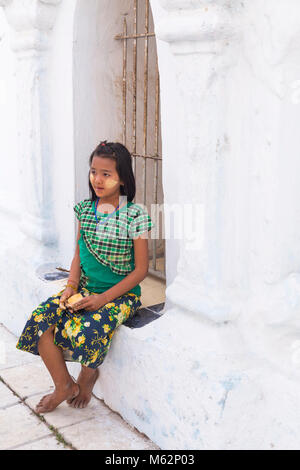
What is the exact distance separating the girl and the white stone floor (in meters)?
0.09

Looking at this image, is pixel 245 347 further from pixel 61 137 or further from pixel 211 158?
pixel 61 137

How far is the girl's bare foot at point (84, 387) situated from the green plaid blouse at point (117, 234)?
573 millimetres

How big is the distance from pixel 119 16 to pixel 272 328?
2.30 m

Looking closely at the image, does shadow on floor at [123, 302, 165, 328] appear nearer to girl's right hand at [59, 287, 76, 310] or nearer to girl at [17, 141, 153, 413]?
girl at [17, 141, 153, 413]

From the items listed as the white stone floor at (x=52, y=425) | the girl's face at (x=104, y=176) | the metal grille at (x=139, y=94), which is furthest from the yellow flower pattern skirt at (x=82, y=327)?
the metal grille at (x=139, y=94)

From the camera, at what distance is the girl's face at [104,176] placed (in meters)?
2.70

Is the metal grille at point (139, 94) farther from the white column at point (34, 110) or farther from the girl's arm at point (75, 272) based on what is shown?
the girl's arm at point (75, 272)

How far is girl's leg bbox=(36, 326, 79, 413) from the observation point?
2779 millimetres

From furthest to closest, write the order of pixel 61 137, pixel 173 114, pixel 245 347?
pixel 61 137 → pixel 173 114 → pixel 245 347

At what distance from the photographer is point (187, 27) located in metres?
2.21

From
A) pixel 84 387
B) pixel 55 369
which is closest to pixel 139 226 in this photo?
pixel 55 369

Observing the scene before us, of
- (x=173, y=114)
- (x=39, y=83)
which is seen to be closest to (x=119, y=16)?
(x=39, y=83)

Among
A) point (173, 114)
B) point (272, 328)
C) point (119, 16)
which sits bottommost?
point (272, 328)

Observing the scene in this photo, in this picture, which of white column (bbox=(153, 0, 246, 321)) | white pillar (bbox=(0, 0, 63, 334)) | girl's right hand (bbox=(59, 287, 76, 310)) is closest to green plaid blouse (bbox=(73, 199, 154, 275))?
girl's right hand (bbox=(59, 287, 76, 310))
